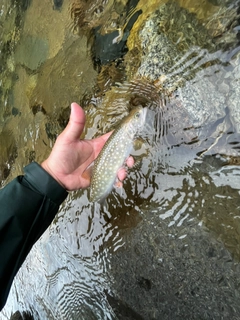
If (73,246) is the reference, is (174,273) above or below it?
below

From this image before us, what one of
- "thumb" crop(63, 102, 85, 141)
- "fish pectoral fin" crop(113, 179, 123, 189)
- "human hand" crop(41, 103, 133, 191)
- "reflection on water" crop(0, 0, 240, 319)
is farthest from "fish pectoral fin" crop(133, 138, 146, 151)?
"thumb" crop(63, 102, 85, 141)

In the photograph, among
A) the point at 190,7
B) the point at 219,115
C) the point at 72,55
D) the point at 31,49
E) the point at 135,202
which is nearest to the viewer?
the point at 219,115

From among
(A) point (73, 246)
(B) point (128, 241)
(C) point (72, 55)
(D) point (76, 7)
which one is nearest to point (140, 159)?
(B) point (128, 241)

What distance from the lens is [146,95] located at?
11.2 feet

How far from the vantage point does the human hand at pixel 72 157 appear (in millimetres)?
2918

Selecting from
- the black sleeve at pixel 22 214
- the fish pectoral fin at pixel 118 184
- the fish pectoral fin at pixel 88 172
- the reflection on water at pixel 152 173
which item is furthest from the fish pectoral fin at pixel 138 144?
the black sleeve at pixel 22 214

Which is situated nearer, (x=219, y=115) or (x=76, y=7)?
(x=219, y=115)

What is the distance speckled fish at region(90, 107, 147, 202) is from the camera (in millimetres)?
3002

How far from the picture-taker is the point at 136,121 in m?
3.19

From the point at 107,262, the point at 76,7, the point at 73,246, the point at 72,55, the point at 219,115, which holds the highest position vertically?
the point at 76,7

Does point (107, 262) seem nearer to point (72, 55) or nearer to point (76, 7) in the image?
point (72, 55)

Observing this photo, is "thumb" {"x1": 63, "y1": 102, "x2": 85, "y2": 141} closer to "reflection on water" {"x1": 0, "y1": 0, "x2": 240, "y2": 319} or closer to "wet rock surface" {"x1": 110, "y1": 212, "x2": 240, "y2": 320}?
"reflection on water" {"x1": 0, "y1": 0, "x2": 240, "y2": 319}

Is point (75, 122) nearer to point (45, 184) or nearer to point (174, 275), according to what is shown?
point (45, 184)

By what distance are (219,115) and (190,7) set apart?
113 centimetres
